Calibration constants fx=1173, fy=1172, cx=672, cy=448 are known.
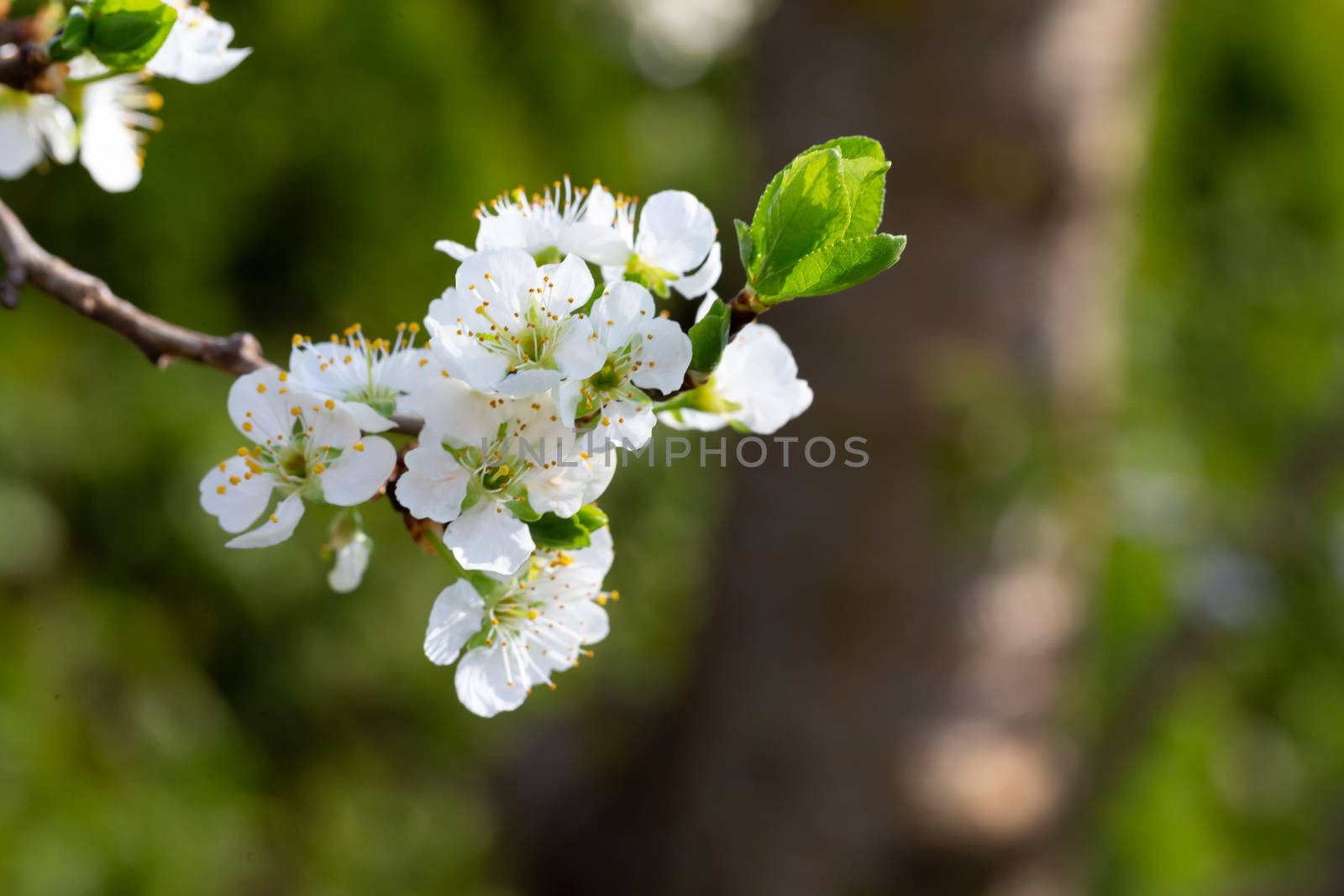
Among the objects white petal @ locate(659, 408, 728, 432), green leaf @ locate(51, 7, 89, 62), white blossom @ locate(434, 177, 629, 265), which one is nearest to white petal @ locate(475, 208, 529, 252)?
white blossom @ locate(434, 177, 629, 265)

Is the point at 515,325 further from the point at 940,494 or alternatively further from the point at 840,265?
the point at 940,494

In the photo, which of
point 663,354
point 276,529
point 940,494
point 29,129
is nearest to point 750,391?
point 663,354

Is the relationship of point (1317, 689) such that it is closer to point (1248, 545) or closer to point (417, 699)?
point (1248, 545)

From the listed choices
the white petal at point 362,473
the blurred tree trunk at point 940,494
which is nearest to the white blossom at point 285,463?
the white petal at point 362,473

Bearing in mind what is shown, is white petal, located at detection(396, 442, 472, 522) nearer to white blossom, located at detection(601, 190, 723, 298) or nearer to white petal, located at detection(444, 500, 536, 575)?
white petal, located at detection(444, 500, 536, 575)

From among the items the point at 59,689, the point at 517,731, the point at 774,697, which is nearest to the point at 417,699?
the point at 517,731
